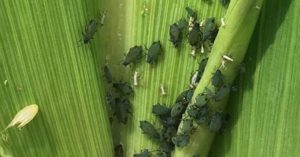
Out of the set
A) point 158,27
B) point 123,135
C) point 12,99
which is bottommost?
point 123,135

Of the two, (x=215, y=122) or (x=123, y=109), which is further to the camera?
(x=123, y=109)

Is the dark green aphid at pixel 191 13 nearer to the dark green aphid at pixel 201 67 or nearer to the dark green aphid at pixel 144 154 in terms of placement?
the dark green aphid at pixel 201 67

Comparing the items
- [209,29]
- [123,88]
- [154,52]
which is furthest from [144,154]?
[209,29]

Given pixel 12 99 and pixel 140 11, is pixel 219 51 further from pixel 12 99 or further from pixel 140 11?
pixel 12 99

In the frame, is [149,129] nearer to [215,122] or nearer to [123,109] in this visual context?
[123,109]

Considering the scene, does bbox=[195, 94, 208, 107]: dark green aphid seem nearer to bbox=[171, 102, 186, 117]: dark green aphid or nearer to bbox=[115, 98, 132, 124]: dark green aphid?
bbox=[171, 102, 186, 117]: dark green aphid

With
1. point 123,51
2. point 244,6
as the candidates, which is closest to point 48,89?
point 123,51

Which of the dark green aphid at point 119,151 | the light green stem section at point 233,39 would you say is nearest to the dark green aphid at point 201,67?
the light green stem section at point 233,39

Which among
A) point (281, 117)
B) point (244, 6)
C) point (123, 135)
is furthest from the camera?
point (123, 135)
